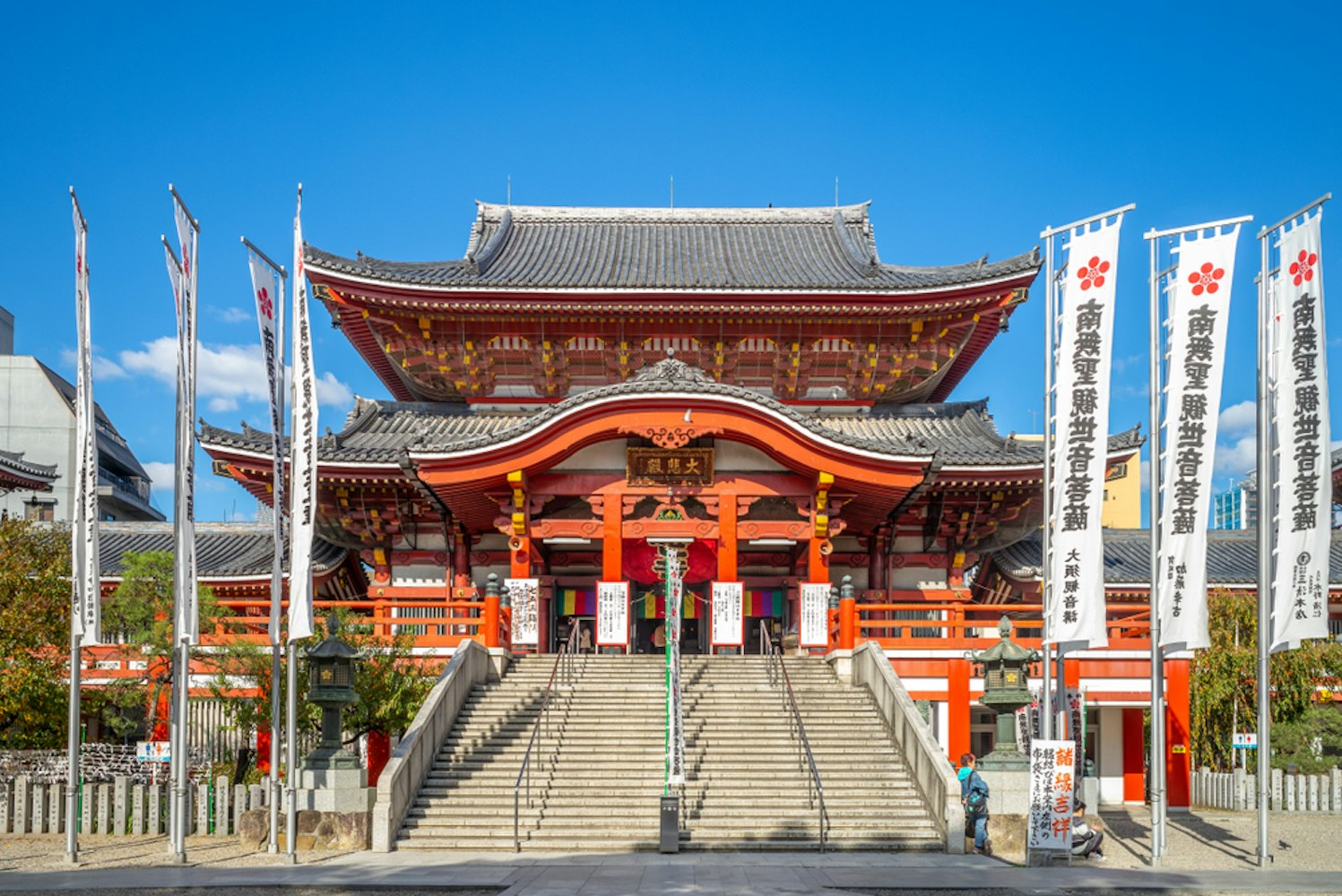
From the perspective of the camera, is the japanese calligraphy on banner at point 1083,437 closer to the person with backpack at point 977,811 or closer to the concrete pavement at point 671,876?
the person with backpack at point 977,811

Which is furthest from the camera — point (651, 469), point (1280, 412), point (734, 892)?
point (651, 469)

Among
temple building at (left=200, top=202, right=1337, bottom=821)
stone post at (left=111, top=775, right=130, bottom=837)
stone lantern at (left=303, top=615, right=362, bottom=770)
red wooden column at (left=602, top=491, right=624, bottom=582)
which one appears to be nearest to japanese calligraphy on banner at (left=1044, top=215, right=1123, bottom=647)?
temple building at (left=200, top=202, right=1337, bottom=821)

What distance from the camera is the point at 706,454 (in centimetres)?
2559

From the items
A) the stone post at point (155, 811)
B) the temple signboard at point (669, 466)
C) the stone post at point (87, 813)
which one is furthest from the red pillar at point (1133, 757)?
the stone post at point (87, 813)

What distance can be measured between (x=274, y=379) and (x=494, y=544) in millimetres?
10955

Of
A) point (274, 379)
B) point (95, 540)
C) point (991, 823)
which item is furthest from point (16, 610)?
point (991, 823)

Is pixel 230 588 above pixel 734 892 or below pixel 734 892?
above

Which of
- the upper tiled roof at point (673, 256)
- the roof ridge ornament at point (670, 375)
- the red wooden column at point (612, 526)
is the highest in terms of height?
the upper tiled roof at point (673, 256)

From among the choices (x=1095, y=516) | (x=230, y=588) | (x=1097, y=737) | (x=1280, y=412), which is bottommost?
(x=1097, y=737)

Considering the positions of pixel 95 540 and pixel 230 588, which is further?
pixel 230 588

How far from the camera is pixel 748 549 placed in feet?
92.5

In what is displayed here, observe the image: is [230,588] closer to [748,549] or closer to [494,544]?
[494,544]

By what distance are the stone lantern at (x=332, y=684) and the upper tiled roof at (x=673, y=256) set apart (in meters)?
10.9

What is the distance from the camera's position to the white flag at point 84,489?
16.6m
